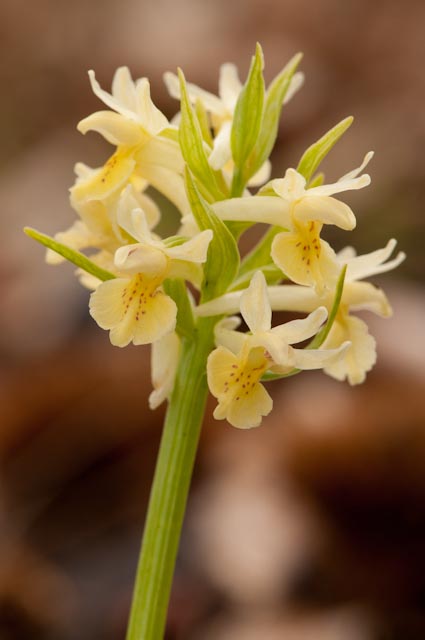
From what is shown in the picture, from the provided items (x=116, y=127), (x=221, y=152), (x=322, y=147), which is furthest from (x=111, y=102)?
(x=322, y=147)

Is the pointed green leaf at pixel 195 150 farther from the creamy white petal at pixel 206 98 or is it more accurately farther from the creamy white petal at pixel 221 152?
the creamy white petal at pixel 206 98

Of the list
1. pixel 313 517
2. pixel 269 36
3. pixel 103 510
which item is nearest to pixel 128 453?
pixel 103 510

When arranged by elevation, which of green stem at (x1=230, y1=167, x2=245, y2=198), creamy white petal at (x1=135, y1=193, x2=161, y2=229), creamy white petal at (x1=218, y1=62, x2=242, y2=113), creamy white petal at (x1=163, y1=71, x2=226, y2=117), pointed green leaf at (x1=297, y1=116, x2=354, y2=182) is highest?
creamy white petal at (x1=218, y1=62, x2=242, y2=113)

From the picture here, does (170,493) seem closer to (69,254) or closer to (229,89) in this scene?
(69,254)

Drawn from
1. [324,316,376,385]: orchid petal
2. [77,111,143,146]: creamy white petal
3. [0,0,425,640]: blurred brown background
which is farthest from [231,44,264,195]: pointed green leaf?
[0,0,425,640]: blurred brown background

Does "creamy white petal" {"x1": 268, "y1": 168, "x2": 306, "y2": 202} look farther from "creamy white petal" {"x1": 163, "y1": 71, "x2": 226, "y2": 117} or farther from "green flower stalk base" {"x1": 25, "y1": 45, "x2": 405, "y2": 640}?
"creamy white petal" {"x1": 163, "y1": 71, "x2": 226, "y2": 117}
